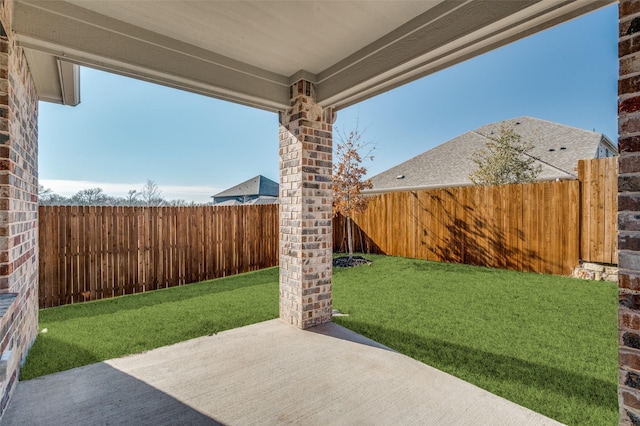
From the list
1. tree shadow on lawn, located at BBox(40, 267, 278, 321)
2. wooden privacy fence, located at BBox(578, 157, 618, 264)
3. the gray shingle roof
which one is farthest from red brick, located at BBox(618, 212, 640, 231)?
the gray shingle roof

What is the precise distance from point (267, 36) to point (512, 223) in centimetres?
641

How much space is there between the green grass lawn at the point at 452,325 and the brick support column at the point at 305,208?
A: 57 centimetres

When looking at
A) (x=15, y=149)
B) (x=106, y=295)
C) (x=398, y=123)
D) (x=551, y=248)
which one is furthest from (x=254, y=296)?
(x=398, y=123)

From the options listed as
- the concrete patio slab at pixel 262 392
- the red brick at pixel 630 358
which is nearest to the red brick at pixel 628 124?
the red brick at pixel 630 358

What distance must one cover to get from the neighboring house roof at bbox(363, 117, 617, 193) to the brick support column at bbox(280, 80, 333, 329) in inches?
377

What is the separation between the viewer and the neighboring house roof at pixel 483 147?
10414 millimetres

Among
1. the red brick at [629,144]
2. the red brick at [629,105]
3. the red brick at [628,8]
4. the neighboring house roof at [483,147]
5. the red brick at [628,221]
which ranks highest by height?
A: the neighboring house roof at [483,147]

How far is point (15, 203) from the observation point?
2189 millimetres

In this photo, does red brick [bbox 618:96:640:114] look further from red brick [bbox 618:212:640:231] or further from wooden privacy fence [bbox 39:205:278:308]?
wooden privacy fence [bbox 39:205:278:308]

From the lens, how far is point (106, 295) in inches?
212

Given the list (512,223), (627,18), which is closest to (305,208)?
(627,18)

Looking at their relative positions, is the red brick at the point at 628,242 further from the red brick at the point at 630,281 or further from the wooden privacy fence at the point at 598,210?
the wooden privacy fence at the point at 598,210

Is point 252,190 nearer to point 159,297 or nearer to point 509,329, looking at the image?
point 159,297

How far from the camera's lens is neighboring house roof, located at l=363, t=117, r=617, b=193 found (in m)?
10.4
